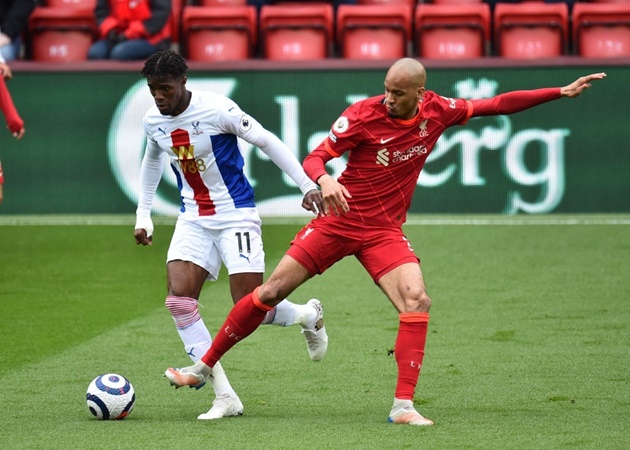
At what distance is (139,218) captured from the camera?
7.23 metres

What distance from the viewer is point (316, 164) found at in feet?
21.2

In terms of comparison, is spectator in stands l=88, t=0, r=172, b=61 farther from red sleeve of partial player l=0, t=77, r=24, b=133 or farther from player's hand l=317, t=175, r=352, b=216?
player's hand l=317, t=175, r=352, b=216

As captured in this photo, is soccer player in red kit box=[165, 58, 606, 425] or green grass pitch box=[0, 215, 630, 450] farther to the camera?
soccer player in red kit box=[165, 58, 606, 425]

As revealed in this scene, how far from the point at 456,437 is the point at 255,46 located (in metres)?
10.9

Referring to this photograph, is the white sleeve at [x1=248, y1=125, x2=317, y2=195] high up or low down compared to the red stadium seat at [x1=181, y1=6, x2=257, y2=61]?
down

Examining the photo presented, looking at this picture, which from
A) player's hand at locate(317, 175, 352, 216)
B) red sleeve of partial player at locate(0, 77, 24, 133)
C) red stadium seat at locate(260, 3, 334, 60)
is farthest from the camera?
red stadium seat at locate(260, 3, 334, 60)

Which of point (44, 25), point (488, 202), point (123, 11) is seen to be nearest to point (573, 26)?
point (488, 202)

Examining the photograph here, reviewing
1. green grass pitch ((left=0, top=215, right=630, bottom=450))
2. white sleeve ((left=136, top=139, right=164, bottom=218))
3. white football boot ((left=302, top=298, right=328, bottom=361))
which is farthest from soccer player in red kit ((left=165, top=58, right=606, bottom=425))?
white sleeve ((left=136, top=139, right=164, bottom=218))

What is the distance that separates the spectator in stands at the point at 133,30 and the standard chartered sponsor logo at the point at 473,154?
474 millimetres

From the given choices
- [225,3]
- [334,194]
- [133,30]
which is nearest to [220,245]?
[334,194]

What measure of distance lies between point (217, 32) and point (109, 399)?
9966mm

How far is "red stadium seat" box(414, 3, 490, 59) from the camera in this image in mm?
15562

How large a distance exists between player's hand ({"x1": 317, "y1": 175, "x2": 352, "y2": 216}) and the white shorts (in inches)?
29.4

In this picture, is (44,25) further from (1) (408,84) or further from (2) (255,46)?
(1) (408,84)
